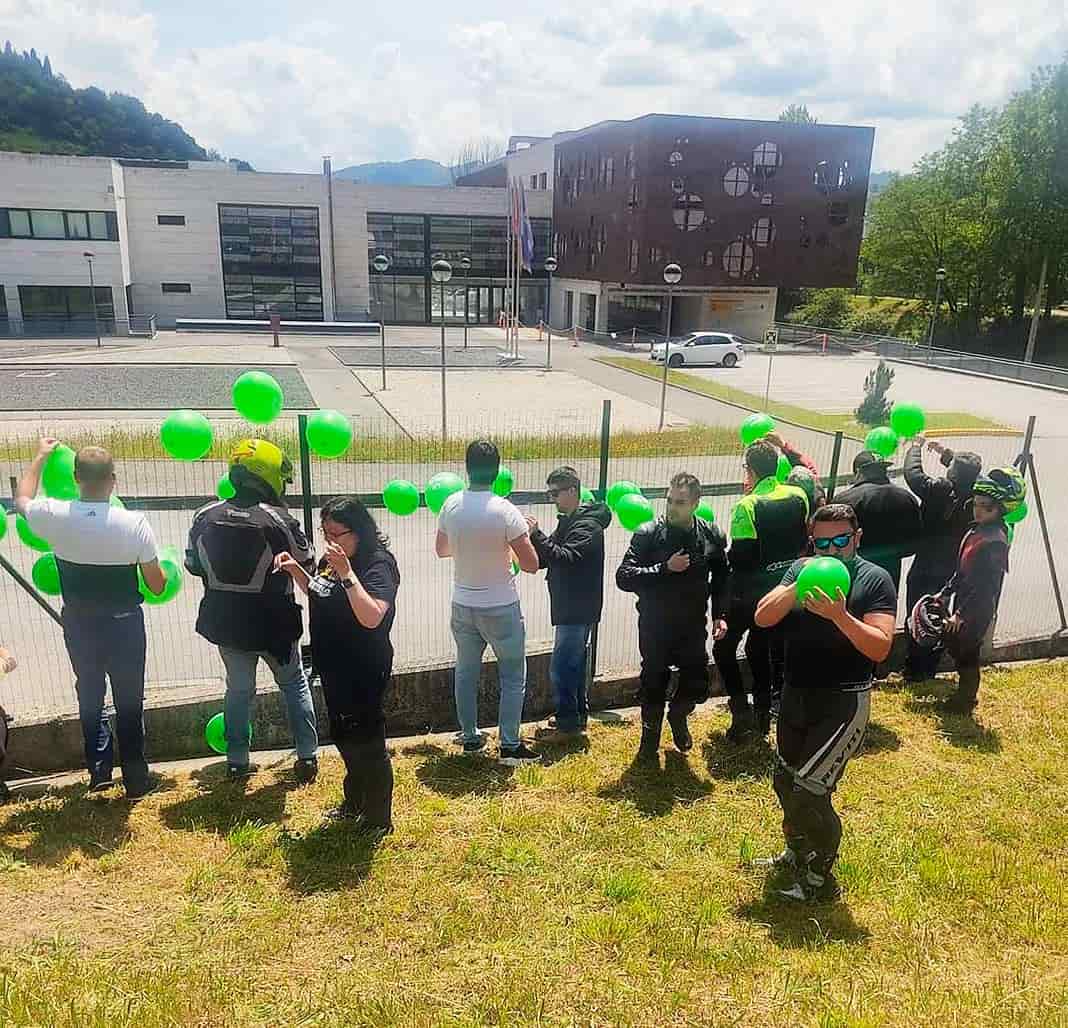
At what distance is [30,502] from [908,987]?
407 cm

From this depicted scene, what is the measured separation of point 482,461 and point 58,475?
2.13m

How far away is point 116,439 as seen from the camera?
38.6 feet

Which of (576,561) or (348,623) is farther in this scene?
(576,561)

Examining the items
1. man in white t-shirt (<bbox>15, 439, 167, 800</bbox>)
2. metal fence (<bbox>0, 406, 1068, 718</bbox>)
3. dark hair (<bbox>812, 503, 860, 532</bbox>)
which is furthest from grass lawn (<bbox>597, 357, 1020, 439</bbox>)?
man in white t-shirt (<bbox>15, 439, 167, 800</bbox>)

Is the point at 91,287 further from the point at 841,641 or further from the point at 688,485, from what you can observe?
the point at 841,641

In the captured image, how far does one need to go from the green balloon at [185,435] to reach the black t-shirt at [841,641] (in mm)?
3160

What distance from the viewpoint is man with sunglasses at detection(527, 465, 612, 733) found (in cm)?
450

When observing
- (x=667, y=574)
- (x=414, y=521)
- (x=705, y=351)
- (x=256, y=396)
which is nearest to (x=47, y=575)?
(x=256, y=396)

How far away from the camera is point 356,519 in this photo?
3420 millimetres

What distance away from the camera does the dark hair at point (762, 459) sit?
466cm

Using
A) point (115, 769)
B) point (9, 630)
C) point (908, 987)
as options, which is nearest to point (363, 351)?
point (9, 630)

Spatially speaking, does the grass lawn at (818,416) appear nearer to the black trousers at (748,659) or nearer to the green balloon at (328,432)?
the black trousers at (748,659)

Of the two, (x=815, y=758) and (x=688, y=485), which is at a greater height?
(x=688, y=485)

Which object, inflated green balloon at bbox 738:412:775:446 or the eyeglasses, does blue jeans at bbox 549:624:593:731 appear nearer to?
the eyeglasses
